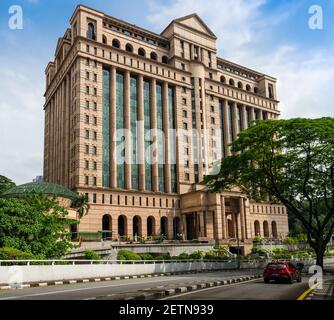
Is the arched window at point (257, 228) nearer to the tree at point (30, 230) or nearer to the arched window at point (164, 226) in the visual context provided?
the arched window at point (164, 226)

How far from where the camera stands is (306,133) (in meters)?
31.9

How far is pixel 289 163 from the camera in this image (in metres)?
35.7

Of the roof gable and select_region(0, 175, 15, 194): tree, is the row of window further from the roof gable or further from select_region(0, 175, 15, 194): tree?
the roof gable

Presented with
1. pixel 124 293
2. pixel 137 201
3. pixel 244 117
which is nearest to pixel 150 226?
pixel 137 201

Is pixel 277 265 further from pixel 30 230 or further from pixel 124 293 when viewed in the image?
pixel 30 230

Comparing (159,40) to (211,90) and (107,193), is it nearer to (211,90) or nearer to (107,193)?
(211,90)

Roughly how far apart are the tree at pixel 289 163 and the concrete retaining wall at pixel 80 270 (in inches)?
327

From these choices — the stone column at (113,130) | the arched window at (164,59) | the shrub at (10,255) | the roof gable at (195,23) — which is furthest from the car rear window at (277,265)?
the roof gable at (195,23)

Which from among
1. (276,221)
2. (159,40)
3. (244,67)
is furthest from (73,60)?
(276,221)

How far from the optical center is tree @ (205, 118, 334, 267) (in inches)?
1272

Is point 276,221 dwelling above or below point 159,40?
below

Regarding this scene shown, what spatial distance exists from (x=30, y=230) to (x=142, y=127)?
4581cm

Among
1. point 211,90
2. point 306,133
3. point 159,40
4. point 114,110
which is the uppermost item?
point 159,40
